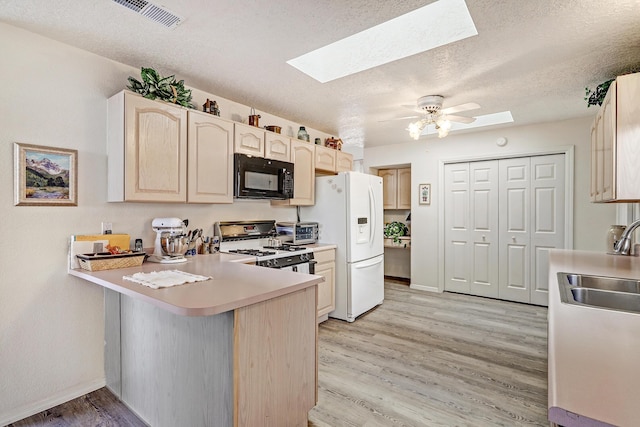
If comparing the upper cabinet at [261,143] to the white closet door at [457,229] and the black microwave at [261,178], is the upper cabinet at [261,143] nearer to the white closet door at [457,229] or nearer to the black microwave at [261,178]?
the black microwave at [261,178]

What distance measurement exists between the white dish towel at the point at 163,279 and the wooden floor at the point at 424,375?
3.01 feet

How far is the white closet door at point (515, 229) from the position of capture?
416cm

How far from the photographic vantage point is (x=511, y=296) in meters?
4.27

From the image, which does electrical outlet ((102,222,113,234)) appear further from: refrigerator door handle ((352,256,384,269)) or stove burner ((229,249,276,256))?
refrigerator door handle ((352,256,384,269))

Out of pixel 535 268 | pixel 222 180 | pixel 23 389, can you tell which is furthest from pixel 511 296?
pixel 23 389

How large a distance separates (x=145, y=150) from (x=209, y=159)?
0.52m

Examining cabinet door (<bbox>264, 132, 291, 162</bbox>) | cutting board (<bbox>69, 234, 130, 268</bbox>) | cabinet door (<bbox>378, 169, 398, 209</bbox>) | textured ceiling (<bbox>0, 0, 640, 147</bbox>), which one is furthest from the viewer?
cabinet door (<bbox>378, 169, 398, 209</bbox>)

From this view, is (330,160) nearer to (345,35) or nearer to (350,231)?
(350,231)

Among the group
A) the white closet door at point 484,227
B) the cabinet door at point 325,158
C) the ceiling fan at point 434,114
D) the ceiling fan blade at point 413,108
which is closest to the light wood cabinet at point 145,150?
the cabinet door at point 325,158

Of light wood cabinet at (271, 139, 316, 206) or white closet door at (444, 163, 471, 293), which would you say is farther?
white closet door at (444, 163, 471, 293)

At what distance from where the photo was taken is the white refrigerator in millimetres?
3602

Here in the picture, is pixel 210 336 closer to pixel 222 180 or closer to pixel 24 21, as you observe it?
pixel 222 180

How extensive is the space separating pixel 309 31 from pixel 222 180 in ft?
4.59

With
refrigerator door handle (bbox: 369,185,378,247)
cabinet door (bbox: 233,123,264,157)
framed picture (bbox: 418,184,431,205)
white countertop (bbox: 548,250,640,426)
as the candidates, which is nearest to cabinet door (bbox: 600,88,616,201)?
white countertop (bbox: 548,250,640,426)
